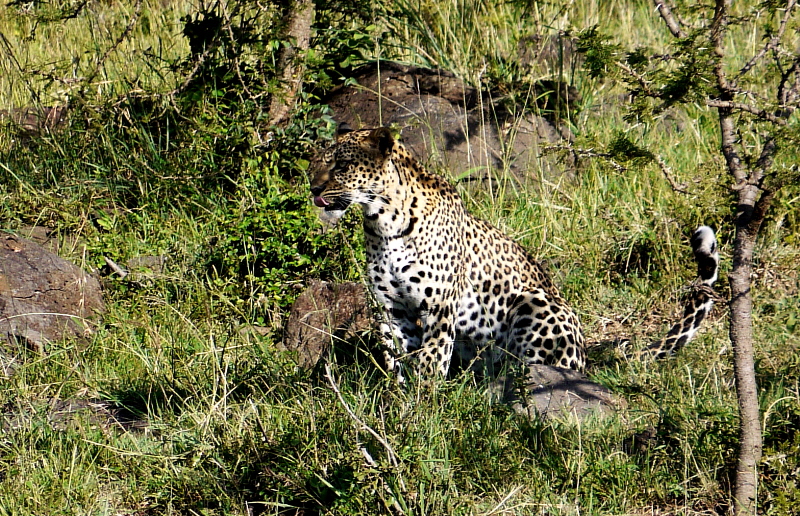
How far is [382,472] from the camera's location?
375cm

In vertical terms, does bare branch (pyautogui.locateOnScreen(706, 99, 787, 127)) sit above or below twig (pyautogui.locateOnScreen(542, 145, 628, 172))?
above

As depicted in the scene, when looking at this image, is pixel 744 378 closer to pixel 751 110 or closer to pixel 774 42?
pixel 751 110

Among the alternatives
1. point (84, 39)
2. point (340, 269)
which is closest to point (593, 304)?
→ point (340, 269)

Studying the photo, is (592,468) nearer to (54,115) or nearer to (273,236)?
(273,236)

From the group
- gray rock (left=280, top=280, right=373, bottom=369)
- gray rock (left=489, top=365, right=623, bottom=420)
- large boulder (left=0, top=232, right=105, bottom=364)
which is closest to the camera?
gray rock (left=489, top=365, right=623, bottom=420)

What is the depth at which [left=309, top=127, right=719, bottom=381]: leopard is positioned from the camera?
5.46 m

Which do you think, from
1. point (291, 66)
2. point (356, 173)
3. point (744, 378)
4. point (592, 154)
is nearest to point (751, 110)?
point (592, 154)

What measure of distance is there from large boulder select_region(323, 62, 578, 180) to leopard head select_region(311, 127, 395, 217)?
1.97 metres

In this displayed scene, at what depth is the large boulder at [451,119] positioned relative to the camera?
7.63m

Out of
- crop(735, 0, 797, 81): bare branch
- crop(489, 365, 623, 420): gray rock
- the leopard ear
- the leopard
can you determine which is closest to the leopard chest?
the leopard

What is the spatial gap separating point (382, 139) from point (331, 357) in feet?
4.26

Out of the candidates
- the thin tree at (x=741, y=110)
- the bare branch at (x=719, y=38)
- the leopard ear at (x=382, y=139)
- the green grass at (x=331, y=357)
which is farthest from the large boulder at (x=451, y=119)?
the bare branch at (x=719, y=38)

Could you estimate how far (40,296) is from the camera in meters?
5.98

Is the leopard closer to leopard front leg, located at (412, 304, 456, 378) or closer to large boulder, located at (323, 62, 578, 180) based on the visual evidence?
leopard front leg, located at (412, 304, 456, 378)
